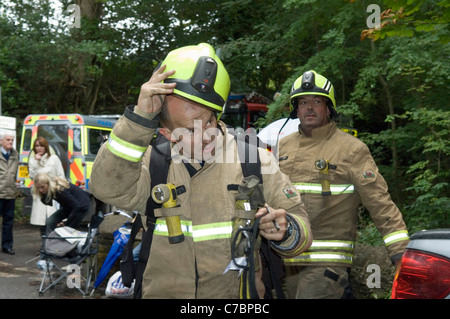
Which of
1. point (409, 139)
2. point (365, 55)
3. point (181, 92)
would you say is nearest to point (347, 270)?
point (181, 92)

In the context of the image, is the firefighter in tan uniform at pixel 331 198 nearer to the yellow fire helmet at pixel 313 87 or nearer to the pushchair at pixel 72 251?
the yellow fire helmet at pixel 313 87

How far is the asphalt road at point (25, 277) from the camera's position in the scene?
7.19m

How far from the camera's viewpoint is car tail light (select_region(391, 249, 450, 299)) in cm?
232

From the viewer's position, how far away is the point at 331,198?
403cm

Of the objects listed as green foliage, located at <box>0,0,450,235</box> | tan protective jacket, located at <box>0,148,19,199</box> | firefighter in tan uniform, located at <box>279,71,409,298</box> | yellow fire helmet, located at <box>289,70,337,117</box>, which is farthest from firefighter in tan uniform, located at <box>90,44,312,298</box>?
tan protective jacket, located at <box>0,148,19,199</box>

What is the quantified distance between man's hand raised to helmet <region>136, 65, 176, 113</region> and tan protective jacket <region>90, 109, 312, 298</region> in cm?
16

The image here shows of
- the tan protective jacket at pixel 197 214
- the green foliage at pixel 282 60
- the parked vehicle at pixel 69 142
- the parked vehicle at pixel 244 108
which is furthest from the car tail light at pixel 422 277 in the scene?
the parked vehicle at pixel 244 108

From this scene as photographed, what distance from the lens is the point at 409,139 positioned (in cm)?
838

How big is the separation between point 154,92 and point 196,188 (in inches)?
19.7

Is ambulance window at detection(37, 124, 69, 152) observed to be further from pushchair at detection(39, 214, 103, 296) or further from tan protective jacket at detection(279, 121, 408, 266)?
tan protective jacket at detection(279, 121, 408, 266)

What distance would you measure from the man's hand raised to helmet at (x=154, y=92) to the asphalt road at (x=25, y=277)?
514 centimetres

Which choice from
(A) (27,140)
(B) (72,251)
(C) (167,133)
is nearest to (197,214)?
(C) (167,133)
